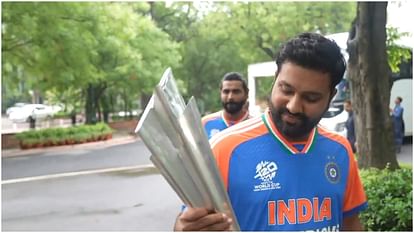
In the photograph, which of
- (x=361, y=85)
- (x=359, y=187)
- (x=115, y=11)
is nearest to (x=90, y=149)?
(x=115, y=11)

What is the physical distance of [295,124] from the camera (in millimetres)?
1698

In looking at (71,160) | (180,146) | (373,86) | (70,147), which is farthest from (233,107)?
(70,147)

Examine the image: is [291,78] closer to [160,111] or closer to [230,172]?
[230,172]

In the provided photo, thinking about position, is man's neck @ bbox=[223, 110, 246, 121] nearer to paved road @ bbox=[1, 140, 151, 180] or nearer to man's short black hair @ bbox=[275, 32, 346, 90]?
man's short black hair @ bbox=[275, 32, 346, 90]

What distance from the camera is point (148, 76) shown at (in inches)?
773

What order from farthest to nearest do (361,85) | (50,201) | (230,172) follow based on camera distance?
(50,201) < (361,85) < (230,172)

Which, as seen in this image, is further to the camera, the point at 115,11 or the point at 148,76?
the point at 148,76

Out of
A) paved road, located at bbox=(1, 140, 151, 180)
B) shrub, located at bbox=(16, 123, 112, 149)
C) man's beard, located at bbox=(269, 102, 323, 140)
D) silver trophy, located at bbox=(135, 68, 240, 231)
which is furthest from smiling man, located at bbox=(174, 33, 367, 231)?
shrub, located at bbox=(16, 123, 112, 149)

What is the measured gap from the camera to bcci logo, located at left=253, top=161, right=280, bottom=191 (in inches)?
65.6

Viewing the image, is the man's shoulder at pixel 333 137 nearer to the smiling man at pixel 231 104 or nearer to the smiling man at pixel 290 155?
the smiling man at pixel 290 155

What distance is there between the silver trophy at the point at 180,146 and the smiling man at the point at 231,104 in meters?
3.38

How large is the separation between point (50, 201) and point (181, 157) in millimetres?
7784

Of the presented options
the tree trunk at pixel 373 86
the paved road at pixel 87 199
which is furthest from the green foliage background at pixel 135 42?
the tree trunk at pixel 373 86

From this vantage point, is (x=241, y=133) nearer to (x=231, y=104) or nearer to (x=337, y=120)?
(x=231, y=104)
